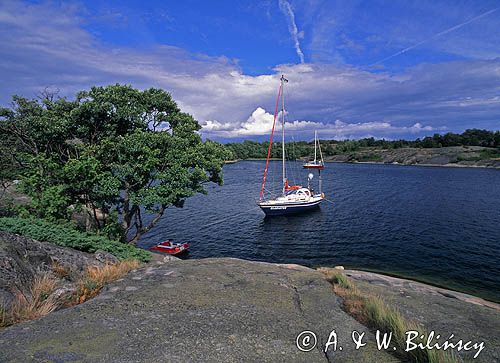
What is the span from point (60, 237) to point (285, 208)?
32670mm

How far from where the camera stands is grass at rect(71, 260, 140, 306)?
9552 mm

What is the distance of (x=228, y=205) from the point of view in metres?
51.0

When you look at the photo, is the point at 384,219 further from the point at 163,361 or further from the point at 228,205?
the point at 163,361

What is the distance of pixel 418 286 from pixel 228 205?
34017 millimetres

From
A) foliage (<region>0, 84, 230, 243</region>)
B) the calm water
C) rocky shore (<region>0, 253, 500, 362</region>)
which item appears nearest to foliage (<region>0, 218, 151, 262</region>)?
foliage (<region>0, 84, 230, 243</region>)

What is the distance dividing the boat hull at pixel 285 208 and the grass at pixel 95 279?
30422 millimetres

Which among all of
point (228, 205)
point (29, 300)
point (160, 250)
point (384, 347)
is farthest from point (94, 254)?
point (228, 205)

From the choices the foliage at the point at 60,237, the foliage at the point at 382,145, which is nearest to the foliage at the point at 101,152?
the foliage at the point at 60,237

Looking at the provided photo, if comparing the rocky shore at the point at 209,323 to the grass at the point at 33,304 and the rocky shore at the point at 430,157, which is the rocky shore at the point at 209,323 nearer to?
the grass at the point at 33,304

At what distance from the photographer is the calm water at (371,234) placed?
26156 mm

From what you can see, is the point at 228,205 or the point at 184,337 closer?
A: the point at 184,337

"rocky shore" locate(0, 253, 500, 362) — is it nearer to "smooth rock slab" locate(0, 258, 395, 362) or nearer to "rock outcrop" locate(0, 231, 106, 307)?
"smooth rock slab" locate(0, 258, 395, 362)

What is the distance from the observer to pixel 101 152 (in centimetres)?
1864

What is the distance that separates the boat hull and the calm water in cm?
112
